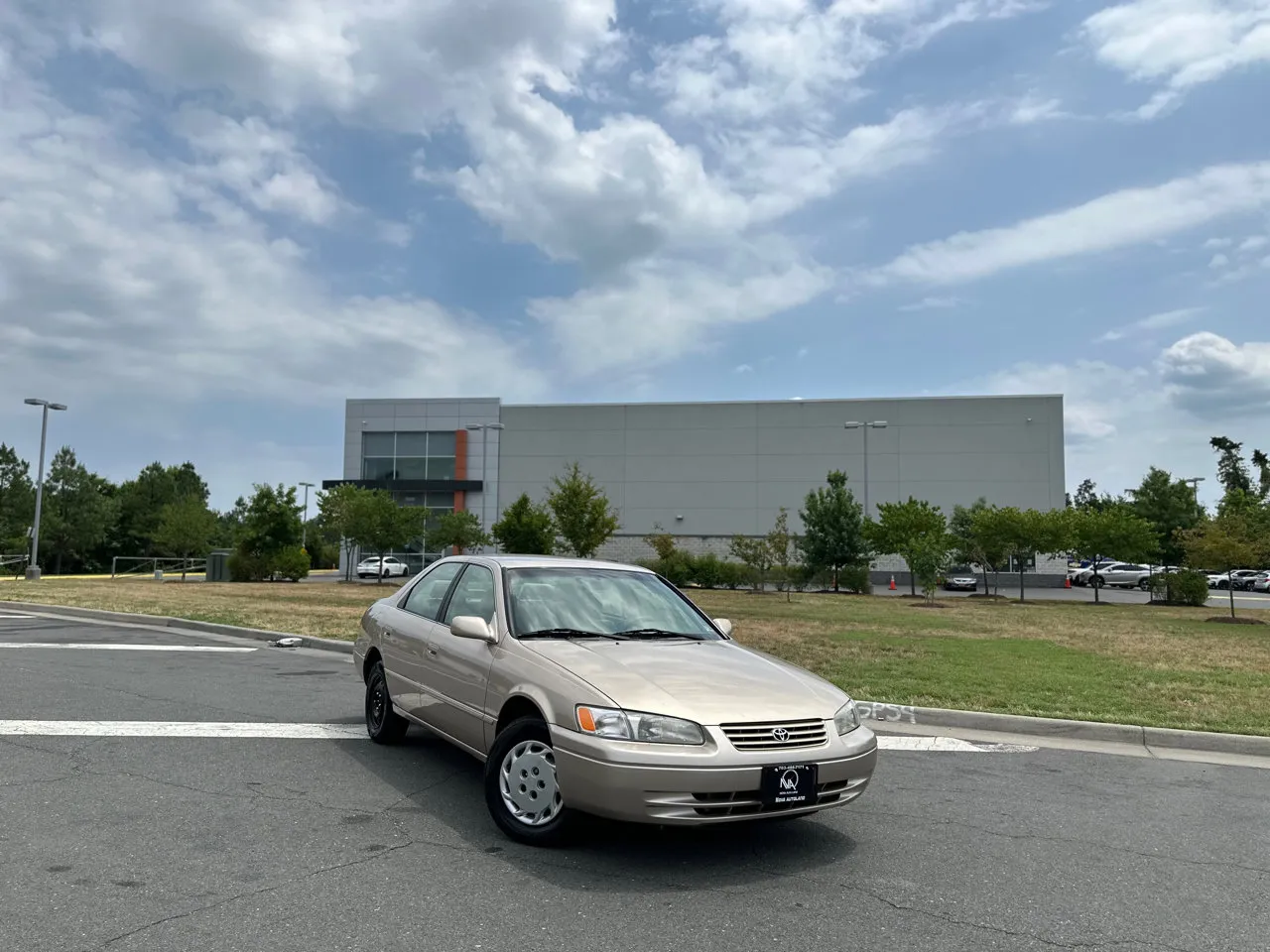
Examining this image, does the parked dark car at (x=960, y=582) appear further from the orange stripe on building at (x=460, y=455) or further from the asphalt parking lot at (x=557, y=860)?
the asphalt parking lot at (x=557, y=860)

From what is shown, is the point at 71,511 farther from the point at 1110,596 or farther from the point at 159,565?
the point at 1110,596

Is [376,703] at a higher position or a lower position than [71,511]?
lower

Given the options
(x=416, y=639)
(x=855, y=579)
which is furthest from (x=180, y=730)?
(x=855, y=579)

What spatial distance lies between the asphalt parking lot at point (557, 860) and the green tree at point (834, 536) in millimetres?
34420

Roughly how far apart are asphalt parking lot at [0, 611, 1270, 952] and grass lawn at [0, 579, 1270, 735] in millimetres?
2163

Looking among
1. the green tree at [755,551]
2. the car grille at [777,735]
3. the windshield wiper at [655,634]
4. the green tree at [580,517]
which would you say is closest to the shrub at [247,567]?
the green tree at [580,517]

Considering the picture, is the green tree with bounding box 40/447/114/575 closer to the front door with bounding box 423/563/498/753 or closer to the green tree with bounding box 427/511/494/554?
the green tree with bounding box 427/511/494/554

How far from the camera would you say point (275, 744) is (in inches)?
257

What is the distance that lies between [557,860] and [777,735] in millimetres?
1175

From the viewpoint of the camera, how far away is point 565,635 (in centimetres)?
510

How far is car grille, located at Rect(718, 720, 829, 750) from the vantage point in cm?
410

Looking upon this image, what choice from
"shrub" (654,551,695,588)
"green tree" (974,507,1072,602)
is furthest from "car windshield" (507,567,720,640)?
"shrub" (654,551,695,588)

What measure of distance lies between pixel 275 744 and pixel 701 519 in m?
51.0

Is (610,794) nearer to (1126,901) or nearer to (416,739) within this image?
(1126,901)
